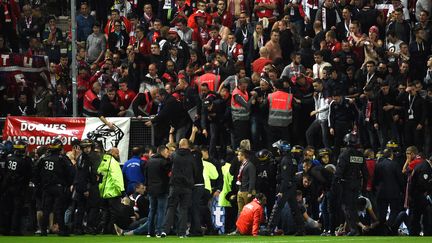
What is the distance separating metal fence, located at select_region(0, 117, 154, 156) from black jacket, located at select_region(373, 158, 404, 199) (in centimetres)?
586

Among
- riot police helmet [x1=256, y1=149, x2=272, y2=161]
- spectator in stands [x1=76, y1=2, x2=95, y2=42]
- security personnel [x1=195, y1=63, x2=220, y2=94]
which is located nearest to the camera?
riot police helmet [x1=256, y1=149, x2=272, y2=161]

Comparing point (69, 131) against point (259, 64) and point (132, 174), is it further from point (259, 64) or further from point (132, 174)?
point (259, 64)

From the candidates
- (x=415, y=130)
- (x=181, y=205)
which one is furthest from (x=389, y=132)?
(x=181, y=205)

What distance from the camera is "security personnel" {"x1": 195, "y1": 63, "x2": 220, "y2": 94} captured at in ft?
105

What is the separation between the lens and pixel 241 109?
101ft

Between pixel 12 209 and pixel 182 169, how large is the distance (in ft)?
11.9

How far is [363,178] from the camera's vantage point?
89.8ft

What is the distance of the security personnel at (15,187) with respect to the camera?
28.0 m

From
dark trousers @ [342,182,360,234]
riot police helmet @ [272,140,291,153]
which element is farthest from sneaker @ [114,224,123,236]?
dark trousers @ [342,182,360,234]

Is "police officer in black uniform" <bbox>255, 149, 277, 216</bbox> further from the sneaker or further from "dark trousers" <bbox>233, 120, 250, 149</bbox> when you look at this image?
the sneaker

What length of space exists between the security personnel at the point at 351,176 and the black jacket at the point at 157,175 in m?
3.19

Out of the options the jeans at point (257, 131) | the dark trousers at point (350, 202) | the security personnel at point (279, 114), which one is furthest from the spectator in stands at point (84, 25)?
the dark trousers at point (350, 202)

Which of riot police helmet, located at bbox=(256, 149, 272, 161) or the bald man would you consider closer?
the bald man

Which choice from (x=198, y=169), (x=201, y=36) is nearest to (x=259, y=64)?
(x=201, y=36)
